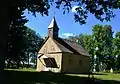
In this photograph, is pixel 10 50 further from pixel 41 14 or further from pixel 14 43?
pixel 41 14

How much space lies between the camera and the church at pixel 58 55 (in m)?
57.4

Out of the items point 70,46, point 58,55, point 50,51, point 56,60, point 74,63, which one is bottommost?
point 74,63

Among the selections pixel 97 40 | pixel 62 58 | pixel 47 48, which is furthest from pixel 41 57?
pixel 97 40

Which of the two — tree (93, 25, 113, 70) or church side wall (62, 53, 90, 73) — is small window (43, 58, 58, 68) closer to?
church side wall (62, 53, 90, 73)

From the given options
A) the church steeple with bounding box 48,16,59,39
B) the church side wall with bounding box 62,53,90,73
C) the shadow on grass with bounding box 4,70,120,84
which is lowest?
the shadow on grass with bounding box 4,70,120,84

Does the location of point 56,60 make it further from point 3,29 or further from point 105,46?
point 3,29

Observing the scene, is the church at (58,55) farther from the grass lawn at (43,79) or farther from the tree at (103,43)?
the grass lawn at (43,79)

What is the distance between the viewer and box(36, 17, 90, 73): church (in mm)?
57406

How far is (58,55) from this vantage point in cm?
5756

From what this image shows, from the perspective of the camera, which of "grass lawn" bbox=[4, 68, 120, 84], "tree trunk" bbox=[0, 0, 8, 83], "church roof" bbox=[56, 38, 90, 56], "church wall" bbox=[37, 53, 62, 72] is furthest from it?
"church roof" bbox=[56, 38, 90, 56]

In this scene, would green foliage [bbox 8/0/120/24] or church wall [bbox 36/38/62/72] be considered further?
church wall [bbox 36/38/62/72]

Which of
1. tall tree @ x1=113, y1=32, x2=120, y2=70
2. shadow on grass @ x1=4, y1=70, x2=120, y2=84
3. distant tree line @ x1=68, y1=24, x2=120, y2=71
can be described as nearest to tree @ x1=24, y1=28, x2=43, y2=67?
distant tree line @ x1=68, y1=24, x2=120, y2=71

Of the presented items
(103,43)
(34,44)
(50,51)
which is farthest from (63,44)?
(34,44)

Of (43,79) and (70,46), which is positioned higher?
(70,46)
